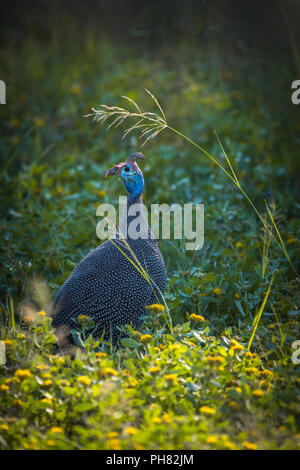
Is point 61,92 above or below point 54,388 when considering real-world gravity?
above

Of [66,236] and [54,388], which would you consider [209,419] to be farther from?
[66,236]

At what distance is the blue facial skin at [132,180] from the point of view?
110 inches

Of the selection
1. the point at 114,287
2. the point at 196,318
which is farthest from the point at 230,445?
the point at 114,287

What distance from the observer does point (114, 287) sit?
2.63m

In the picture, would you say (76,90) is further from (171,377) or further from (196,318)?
(171,377)

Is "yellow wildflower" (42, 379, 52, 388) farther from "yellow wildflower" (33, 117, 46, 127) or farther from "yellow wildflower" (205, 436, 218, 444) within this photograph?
"yellow wildflower" (33, 117, 46, 127)

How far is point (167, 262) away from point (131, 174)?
921 mm

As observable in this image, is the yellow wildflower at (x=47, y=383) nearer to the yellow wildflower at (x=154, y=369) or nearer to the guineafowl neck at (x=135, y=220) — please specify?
the yellow wildflower at (x=154, y=369)

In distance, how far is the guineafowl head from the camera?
278cm

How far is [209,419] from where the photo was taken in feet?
6.54

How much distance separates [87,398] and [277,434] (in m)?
0.71

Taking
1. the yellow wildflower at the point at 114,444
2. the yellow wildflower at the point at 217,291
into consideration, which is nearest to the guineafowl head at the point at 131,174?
the yellow wildflower at the point at 217,291

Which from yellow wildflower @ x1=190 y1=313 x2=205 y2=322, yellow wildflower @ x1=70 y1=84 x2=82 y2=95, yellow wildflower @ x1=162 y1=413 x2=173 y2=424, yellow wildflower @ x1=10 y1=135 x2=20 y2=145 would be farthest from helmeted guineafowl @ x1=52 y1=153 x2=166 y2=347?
yellow wildflower @ x1=70 y1=84 x2=82 y2=95
